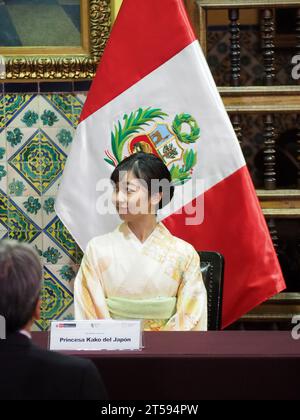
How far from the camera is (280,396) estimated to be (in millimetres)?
2545

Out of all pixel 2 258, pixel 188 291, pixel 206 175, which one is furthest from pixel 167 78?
pixel 2 258

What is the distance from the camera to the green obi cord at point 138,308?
10.9 ft

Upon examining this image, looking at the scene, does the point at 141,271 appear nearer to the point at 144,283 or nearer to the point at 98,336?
the point at 144,283

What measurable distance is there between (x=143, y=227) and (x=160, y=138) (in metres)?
0.94

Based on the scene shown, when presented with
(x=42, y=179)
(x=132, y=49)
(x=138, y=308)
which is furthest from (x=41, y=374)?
(x=42, y=179)

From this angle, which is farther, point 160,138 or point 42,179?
point 42,179

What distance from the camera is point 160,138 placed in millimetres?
4277

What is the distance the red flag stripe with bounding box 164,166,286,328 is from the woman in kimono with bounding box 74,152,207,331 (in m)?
0.75

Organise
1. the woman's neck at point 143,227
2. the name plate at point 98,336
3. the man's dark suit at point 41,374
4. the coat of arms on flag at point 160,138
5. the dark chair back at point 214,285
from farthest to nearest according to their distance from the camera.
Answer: the coat of arms on flag at point 160,138 → the dark chair back at point 214,285 → the woman's neck at point 143,227 → the name plate at point 98,336 → the man's dark suit at point 41,374

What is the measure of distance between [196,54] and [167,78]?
18cm

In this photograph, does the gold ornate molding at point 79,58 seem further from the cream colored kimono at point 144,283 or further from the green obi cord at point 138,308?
the green obi cord at point 138,308

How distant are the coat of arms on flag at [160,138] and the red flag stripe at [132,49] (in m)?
0.16

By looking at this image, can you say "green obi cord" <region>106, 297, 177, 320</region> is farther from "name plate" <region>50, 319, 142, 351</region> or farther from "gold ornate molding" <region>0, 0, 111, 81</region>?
"gold ornate molding" <region>0, 0, 111, 81</region>

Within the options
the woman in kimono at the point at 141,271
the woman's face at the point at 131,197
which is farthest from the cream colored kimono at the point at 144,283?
the woman's face at the point at 131,197
